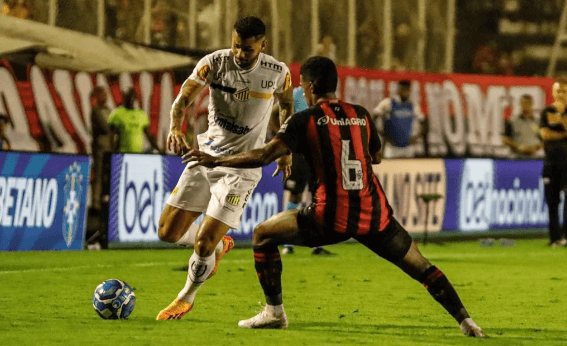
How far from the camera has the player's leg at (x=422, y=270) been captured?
6828mm

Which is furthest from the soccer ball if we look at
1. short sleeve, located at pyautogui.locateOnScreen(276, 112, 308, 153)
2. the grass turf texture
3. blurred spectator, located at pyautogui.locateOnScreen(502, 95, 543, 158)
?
blurred spectator, located at pyautogui.locateOnScreen(502, 95, 543, 158)

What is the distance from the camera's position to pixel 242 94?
26.0 ft

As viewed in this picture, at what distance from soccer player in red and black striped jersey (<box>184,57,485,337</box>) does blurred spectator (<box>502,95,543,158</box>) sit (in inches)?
468

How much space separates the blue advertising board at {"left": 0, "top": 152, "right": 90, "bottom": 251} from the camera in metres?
12.5

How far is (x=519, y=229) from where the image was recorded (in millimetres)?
17375

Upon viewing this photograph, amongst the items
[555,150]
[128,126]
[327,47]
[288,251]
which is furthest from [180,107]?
[327,47]

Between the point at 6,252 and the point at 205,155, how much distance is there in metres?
6.54

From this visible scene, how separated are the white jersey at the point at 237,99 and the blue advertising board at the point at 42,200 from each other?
4982 millimetres

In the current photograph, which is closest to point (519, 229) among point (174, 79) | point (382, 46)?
point (382, 46)

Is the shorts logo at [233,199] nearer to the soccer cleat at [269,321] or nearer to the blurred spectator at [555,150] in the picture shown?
the soccer cleat at [269,321]

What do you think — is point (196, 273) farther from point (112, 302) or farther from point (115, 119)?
point (115, 119)

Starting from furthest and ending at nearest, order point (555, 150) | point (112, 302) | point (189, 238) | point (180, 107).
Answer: point (555, 150)
point (189, 238)
point (180, 107)
point (112, 302)

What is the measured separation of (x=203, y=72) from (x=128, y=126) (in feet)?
26.7

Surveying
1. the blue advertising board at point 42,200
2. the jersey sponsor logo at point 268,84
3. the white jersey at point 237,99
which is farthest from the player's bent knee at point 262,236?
the blue advertising board at point 42,200
